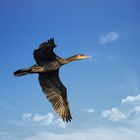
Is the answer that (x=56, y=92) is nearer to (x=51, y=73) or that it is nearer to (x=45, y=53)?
(x=51, y=73)

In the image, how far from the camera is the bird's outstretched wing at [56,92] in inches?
853

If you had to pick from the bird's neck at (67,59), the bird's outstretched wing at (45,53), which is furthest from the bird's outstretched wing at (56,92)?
the bird's outstretched wing at (45,53)

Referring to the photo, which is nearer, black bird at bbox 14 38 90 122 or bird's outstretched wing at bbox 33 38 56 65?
bird's outstretched wing at bbox 33 38 56 65

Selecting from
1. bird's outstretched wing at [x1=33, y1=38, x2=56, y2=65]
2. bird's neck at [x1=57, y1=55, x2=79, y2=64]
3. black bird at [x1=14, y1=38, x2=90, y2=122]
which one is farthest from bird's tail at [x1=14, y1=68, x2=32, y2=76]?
bird's neck at [x1=57, y1=55, x2=79, y2=64]

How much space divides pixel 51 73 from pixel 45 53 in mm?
1589

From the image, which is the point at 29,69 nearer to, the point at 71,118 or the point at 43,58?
the point at 43,58

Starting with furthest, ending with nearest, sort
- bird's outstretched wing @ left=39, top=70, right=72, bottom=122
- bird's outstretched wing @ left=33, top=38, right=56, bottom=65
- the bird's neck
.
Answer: bird's outstretched wing @ left=39, top=70, right=72, bottom=122, the bird's neck, bird's outstretched wing @ left=33, top=38, right=56, bottom=65

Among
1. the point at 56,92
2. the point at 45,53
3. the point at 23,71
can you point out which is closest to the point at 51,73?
the point at 56,92

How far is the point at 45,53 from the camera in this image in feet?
67.0

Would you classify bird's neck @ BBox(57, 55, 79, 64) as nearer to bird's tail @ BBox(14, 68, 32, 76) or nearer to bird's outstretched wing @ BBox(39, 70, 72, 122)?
bird's outstretched wing @ BBox(39, 70, 72, 122)

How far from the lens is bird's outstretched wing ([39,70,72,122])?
21.7 metres

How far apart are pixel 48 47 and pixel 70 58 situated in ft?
5.87

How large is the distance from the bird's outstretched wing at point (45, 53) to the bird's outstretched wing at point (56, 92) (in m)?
0.96

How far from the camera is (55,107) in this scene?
2180 cm
